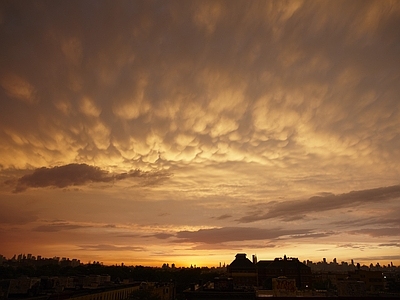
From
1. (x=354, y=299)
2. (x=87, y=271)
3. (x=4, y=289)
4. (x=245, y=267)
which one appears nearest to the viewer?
(x=354, y=299)

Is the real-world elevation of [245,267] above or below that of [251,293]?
above

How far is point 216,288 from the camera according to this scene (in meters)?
47.1

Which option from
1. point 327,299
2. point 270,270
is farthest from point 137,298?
point 270,270

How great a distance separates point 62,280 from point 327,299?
67.5m

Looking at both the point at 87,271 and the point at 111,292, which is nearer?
the point at 111,292

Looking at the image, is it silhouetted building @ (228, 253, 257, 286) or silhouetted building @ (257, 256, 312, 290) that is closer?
silhouetted building @ (257, 256, 312, 290)

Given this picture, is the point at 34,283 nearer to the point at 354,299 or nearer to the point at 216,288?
the point at 216,288

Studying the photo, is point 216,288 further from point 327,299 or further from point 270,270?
point 270,270

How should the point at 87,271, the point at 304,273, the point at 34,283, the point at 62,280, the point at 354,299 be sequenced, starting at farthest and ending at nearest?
the point at 87,271 < the point at 304,273 < the point at 62,280 < the point at 34,283 < the point at 354,299

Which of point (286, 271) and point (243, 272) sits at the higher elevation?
point (243, 272)

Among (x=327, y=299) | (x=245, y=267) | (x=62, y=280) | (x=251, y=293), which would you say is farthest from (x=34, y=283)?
(x=245, y=267)

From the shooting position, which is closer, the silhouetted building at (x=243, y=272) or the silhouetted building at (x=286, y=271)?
the silhouetted building at (x=286, y=271)

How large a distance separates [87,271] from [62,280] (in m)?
95.4

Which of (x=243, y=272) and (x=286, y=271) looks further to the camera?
(x=243, y=272)
